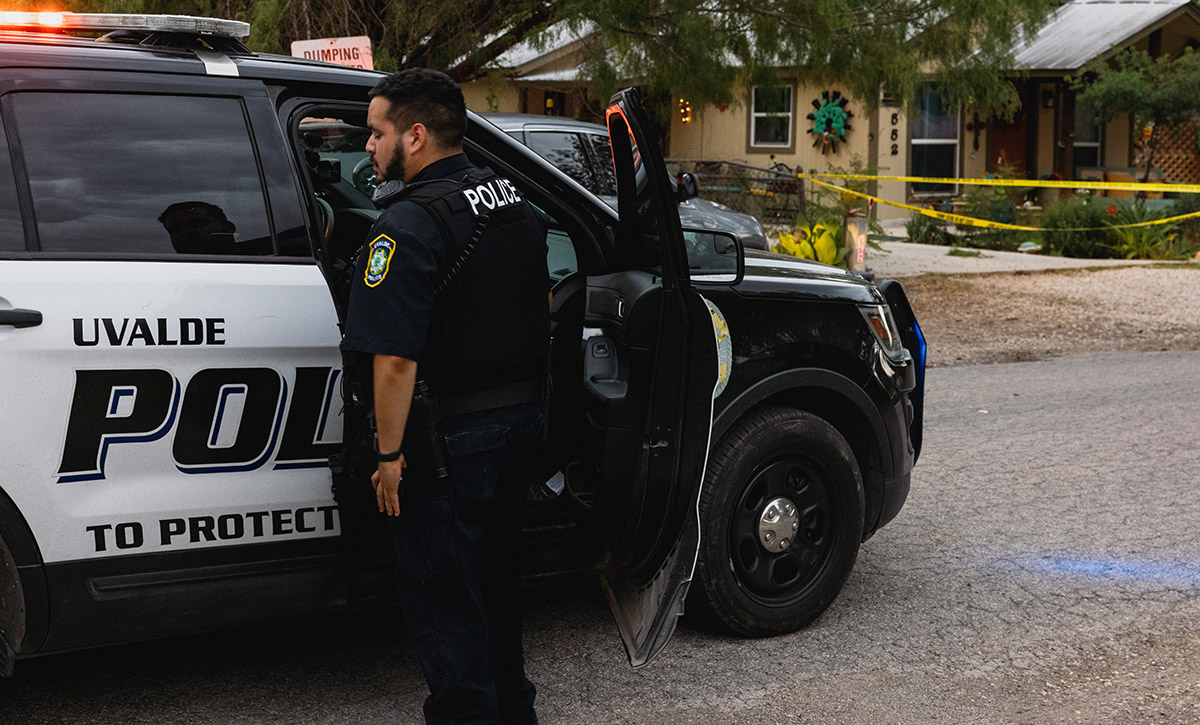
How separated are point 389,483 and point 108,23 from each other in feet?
4.94

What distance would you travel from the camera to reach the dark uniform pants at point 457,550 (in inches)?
120

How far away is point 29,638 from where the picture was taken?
311 centimetres

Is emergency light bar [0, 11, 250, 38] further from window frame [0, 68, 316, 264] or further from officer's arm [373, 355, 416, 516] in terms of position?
officer's arm [373, 355, 416, 516]

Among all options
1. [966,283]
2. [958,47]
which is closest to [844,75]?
[958,47]

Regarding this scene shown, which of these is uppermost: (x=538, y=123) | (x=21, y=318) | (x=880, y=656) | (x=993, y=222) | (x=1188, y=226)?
(x=538, y=123)

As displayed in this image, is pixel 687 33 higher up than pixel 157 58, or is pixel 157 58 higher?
pixel 687 33

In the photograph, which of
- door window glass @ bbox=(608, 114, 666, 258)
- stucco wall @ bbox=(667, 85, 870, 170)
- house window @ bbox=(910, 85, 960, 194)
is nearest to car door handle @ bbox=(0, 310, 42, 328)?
door window glass @ bbox=(608, 114, 666, 258)

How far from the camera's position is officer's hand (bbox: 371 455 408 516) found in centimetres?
295

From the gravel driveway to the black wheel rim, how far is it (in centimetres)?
575

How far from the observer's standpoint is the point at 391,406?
291 cm

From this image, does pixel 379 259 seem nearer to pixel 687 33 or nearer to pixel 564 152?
pixel 564 152

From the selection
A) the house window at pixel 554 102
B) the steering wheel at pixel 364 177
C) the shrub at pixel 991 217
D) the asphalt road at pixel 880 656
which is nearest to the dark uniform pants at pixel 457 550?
the asphalt road at pixel 880 656

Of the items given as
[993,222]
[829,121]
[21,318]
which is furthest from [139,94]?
[829,121]

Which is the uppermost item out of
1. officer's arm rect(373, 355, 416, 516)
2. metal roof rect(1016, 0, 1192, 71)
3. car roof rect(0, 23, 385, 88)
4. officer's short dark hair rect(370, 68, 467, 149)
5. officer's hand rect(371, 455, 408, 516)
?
metal roof rect(1016, 0, 1192, 71)
